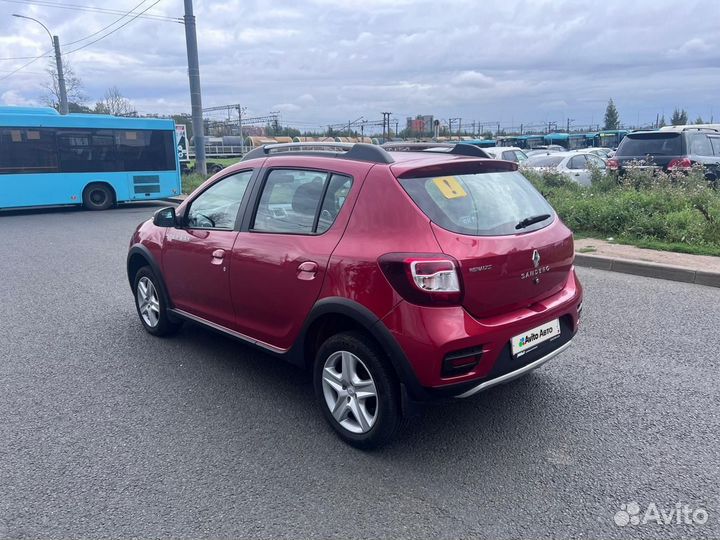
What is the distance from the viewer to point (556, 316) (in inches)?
142

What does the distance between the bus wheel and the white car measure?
476 inches

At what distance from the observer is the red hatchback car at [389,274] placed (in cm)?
309

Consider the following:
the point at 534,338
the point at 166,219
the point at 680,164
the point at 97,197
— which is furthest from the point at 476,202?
the point at 97,197

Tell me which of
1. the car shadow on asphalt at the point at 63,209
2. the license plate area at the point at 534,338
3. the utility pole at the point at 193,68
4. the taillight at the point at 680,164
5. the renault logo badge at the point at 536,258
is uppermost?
the utility pole at the point at 193,68

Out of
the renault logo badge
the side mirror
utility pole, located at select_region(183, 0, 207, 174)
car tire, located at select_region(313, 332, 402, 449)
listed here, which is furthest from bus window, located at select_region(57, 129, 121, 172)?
the renault logo badge

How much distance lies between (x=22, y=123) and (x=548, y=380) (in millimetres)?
16128

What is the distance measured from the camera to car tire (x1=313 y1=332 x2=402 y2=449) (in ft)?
10.6

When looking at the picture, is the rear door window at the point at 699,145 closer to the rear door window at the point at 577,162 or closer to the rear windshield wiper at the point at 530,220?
the rear door window at the point at 577,162

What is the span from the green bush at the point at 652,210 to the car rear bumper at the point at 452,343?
20.1 feet

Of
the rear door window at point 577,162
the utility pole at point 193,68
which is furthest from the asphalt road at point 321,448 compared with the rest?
the utility pole at point 193,68

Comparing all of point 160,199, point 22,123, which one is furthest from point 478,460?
point 160,199

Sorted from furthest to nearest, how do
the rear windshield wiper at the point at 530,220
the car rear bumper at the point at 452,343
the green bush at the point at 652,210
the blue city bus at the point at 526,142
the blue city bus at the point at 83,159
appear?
the blue city bus at the point at 526,142 → the blue city bus at the point at 83,159 → the green bush at the point at 652,210 → the rear windshield wiper at the point at 530,220 → the car rear bumper at the point at 452,343

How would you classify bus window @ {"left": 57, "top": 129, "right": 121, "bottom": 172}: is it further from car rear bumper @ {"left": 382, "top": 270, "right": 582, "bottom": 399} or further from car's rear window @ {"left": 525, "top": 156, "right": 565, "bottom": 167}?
car rear bumper @ {"left": 382, "top": 270, "right": 582, "bottom": 399}

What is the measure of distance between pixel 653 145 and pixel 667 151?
0.32 m
